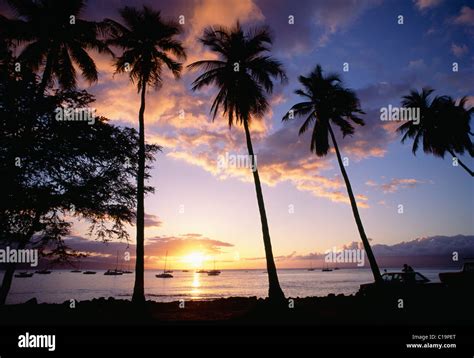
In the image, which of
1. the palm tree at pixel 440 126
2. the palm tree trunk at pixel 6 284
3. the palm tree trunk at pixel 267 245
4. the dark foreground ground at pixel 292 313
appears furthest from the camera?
the palm tree at pixel 440 126

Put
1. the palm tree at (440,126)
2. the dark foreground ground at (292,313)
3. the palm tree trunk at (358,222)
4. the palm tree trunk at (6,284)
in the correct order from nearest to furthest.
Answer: the dark foreground ground at (292,313) → the palm tree trunk at (6,284) → the palm tree trunk at (358,222) → the palm tree at (440,126)

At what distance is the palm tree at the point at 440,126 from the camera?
29.0 m

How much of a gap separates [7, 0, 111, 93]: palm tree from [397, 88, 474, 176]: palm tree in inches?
1079

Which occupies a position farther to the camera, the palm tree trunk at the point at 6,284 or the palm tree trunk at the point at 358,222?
the palm tree trunk at the point at 358,222

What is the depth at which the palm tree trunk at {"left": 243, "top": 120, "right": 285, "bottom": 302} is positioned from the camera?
16.7 metres

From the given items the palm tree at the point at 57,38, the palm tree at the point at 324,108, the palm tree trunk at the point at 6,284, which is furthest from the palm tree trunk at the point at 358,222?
the palm tree trunk at the point at 6,284

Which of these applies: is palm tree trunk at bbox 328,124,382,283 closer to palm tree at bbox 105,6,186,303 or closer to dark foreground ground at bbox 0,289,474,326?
dark foreground ground at bbox 0,289,474,326

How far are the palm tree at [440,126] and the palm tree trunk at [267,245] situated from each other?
18.7 metres

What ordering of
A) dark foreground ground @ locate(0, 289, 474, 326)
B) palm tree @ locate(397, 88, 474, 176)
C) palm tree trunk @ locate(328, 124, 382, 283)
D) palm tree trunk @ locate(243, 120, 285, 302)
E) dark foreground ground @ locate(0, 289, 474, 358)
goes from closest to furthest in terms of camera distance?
dark foreground ground @ locate(0, 289, 474, 358) → dark foreground ground @ locate(0, 289, 474, 326) → palm tree trunk @ locate(243, 120, 285, 302) → palm tree trunk @ locate(328, 124, 382, 283) → palm tree @ locate(397, 88, 474, 176)

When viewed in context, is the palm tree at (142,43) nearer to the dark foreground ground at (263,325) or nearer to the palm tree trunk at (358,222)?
the dark foreground ground at (263,325)

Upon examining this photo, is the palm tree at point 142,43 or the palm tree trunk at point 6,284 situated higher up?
the palm tree at point 142,43

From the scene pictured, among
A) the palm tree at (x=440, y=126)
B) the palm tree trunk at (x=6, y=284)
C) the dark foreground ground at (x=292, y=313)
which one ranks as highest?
the palm tree at (x=440, y=126)

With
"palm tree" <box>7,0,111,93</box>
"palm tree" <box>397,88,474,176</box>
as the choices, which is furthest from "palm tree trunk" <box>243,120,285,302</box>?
"palm tree" <box>397,88,474,176</box>

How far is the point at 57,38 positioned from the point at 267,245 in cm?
1801
